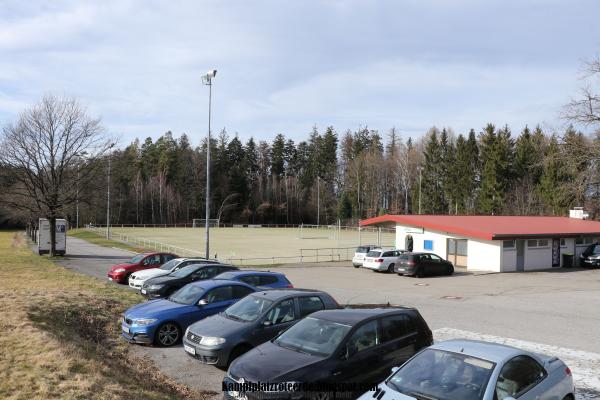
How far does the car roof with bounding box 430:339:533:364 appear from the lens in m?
6.09

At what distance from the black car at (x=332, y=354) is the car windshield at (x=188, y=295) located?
4.46 meters

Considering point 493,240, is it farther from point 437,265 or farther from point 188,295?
point 188,295

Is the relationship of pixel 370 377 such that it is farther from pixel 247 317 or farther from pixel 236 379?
pixel 247 317

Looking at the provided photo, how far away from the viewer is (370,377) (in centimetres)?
744

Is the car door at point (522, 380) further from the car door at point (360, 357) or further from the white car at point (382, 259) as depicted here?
the white car at point (382, 259)

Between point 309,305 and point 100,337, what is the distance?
5.34 m

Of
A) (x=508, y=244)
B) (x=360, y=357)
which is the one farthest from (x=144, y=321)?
(x=508, y=244)

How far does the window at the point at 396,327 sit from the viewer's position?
799 centimetres

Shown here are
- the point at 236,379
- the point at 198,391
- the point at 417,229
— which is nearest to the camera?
the point at 236,379

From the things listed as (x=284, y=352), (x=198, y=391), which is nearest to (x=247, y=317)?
(x=198, y=391)

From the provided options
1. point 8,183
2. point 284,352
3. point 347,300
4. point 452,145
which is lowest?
point 347,300

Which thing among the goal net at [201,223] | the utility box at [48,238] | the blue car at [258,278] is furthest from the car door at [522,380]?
the goal net at [201,223]

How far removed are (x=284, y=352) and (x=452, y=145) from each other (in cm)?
8332

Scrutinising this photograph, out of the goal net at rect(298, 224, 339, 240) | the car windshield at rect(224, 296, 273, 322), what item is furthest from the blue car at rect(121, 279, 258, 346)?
the goal net at rect(298, 224, 339, 240)
